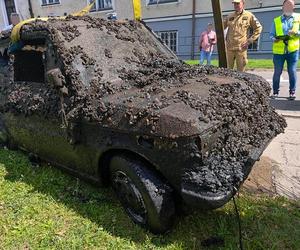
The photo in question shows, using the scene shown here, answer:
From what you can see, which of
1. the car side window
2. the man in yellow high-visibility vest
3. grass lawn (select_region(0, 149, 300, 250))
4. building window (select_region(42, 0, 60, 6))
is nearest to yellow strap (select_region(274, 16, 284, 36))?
the man in yellow high-visibility vest

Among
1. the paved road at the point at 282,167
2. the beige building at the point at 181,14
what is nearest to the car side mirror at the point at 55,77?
the paved road at the point at 282,167

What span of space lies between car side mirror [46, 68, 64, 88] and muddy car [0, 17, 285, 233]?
12 millimetres

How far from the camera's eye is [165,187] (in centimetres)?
287

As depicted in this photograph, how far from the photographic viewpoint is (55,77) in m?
3.25

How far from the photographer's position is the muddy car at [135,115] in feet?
8.75

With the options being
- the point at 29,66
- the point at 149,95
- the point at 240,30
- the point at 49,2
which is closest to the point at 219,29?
the point at 240,30

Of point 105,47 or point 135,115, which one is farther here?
point 105,47

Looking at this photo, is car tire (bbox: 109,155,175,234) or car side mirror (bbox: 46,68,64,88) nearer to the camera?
car tire (bbox: 109,155,175,234)

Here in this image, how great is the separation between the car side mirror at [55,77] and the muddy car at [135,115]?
1 cm

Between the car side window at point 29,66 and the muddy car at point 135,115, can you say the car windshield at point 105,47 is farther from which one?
the car side window at point 29,66

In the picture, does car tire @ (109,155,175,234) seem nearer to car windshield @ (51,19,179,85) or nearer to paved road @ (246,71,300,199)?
car windshield @ (51,19,179,85)

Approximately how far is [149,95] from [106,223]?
4.33ft

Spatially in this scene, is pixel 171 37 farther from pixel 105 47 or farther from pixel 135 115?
pixel 135 115

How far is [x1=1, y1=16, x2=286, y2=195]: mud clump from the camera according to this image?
2.68m
